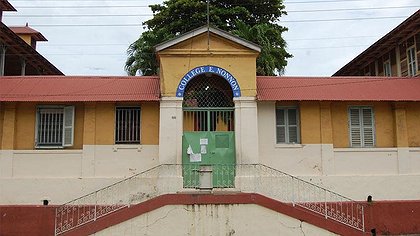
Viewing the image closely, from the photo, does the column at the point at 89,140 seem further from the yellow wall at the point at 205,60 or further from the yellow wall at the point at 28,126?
the yellow wall at the point at 205,60

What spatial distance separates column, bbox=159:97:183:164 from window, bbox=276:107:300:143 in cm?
347

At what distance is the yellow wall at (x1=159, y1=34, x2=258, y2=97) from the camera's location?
16125 millimetres

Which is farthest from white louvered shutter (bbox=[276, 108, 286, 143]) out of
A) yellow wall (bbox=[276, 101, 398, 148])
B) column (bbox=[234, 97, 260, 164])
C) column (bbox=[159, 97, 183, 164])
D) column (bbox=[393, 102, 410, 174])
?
column (bbox=[393, 102, 410, 174])

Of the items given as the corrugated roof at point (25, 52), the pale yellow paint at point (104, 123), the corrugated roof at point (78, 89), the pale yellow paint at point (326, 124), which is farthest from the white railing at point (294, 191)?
the corrugated roof at point (25, 52)

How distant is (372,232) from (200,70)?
7.35 m

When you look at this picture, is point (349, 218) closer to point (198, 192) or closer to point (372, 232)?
point (372, 232)

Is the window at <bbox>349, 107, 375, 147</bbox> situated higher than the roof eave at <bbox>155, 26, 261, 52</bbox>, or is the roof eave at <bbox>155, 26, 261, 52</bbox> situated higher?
the roof eave at <bbox>155, 26, 261, 52</bbox>

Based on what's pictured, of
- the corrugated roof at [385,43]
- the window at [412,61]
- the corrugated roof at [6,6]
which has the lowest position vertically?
the window at [412,61]

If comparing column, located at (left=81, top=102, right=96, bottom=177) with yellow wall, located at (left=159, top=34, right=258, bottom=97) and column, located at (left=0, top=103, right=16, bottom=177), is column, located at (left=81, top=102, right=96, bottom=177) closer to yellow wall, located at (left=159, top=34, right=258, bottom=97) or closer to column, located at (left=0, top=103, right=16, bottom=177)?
column, located at (left=0, top=103, right=16, bottom=177)

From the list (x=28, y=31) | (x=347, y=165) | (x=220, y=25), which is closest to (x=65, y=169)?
(x=347, y=165)

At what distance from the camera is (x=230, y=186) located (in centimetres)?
1570

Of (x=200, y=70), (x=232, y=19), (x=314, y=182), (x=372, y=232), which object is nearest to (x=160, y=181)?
(x=200, y=70)

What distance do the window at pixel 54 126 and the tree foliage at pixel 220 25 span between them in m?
8.74

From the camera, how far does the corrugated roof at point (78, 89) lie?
53.0ft
